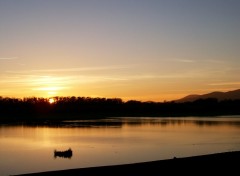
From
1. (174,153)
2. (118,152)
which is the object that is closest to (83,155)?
(118,152)

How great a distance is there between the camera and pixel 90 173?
11844mm

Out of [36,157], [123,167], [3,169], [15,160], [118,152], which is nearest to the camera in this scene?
[123,167]

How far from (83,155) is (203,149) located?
8.75m

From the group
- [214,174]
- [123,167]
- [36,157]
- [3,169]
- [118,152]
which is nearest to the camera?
[214,174]

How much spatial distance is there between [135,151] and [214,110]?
12318cm

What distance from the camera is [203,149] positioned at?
2655 cm

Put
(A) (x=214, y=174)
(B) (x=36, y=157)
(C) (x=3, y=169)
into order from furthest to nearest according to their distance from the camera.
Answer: (B) (x=36, y=157), (C) (x=3, y=169), (A) (x=214, y=174)

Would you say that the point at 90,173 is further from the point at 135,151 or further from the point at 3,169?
the point at 135,151

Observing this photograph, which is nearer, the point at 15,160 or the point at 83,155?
the point at 15,160

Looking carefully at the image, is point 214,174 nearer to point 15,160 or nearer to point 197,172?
point 197,172

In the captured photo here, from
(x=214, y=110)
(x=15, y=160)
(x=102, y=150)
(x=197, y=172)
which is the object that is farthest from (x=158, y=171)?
(x=214, y=110)

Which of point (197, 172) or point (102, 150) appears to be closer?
point (197, 172)

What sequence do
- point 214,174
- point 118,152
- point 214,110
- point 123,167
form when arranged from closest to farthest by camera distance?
point 214,174
point 123,167
point 118,152
point 214,110

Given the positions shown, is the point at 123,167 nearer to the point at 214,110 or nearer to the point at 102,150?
the point at 102,150
